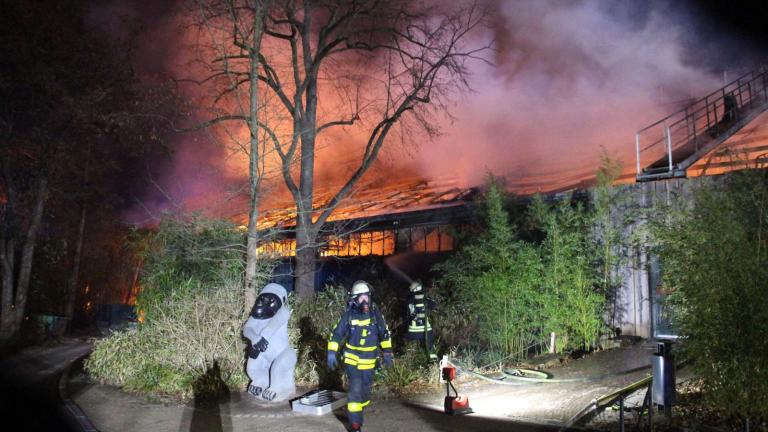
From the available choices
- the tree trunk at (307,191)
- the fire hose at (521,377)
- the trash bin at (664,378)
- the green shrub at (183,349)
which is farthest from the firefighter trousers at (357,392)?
the tree trunk at (307,191)

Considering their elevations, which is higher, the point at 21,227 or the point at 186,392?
the point at 21,227

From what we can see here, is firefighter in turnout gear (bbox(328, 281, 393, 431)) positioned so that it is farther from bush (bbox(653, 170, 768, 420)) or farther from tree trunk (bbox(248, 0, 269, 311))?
tree trunk (bbox(248, 0, 269, 311))

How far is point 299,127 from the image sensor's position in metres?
15.0

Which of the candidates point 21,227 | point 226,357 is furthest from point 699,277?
point 21,227

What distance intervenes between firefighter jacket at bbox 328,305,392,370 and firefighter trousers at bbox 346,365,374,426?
0.07 metres

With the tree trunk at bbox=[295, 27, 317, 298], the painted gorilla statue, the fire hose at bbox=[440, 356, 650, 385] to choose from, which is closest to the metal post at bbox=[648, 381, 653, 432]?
the fire hose at bbox=[440, 356, 650, 385]

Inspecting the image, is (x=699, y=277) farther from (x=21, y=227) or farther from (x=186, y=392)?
(x=21, y=227)

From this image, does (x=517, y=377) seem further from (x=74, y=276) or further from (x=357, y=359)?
(x=74, y=276)

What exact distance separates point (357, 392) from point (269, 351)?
89.1 inches

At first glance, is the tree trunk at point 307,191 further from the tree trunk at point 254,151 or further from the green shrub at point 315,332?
the tree trunk at point 254,151

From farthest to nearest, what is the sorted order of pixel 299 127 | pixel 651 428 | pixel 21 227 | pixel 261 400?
pixel 21 227 < pixel 299 127 < pixel 261 400 < pixel 651 428

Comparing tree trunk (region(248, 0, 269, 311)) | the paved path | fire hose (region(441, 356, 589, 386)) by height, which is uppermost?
tree trunk (region(248, 0, 269, 311))

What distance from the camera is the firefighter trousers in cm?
630

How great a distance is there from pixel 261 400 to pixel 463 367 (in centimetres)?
366
